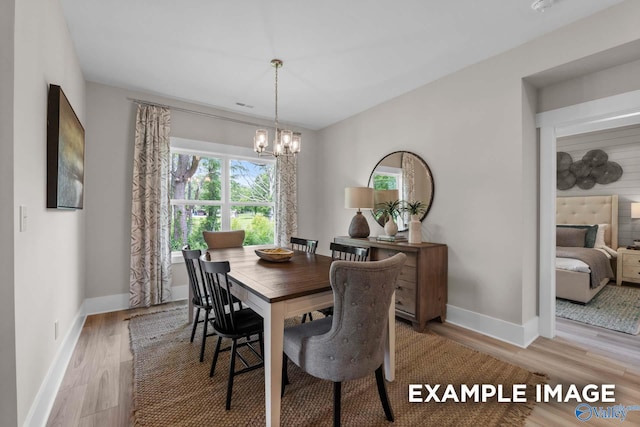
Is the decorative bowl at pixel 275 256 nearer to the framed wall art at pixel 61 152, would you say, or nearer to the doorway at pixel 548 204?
the framed wall art at pixel 61 152

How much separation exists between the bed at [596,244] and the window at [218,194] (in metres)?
4.17

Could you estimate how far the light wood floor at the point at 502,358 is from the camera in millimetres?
1681

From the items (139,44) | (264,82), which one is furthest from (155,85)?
(264,82)

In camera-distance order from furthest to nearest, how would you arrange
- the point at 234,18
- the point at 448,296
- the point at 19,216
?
the point at 448,296 → the point at 234,18 → the point at 19,216

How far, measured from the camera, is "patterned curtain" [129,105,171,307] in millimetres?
3461

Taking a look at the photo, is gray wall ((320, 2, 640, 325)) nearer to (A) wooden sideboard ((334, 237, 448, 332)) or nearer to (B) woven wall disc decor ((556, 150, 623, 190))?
(A) wooden sideboard ((334, 237, 448, 332))

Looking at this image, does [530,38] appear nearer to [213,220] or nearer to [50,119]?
[50,119]

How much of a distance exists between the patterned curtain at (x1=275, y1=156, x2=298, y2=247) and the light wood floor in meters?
2.37

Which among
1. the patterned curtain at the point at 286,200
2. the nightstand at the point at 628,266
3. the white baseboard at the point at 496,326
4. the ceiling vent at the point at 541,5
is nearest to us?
the ceiling vent at the point at 541,5

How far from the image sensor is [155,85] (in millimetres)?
3387

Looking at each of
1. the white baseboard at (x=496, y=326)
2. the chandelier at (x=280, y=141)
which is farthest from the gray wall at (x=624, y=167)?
the chandelier at (x=280, y=141)

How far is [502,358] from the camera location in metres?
2.32

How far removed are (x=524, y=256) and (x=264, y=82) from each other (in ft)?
10.6

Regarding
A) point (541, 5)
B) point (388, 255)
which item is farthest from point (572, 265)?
point (541, 5)
